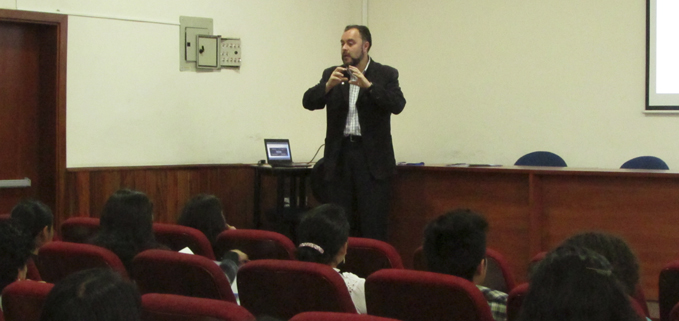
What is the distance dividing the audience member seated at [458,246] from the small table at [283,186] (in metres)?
2.83

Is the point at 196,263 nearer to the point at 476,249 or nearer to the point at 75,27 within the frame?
the point at 476,249

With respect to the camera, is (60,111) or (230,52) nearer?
(60,111)

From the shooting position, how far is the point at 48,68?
4.96 m

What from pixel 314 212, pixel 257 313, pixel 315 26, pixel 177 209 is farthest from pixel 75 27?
pixel 257 313

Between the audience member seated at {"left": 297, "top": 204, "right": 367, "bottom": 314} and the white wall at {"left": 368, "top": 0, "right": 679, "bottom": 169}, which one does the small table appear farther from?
the audience member seated at {"left": 297, "top": 204, "right": 367, "bottom": 314}

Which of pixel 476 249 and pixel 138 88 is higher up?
pixel 138 88

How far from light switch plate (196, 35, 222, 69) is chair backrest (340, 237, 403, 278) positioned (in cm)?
321

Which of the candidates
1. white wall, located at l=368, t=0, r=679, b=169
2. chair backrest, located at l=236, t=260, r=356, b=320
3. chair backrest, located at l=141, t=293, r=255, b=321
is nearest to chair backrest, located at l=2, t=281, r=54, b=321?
chair backrest, located at l=141, t=293, r=255, b=321

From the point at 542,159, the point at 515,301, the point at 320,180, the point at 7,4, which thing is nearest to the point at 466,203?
the point at 320,180

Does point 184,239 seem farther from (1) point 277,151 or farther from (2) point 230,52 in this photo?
(2) point 230,52

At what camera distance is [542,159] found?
16.6ft

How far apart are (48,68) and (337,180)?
232 centimetres

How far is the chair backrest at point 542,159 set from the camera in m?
5.02

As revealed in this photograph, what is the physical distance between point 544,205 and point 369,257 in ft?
5.23
